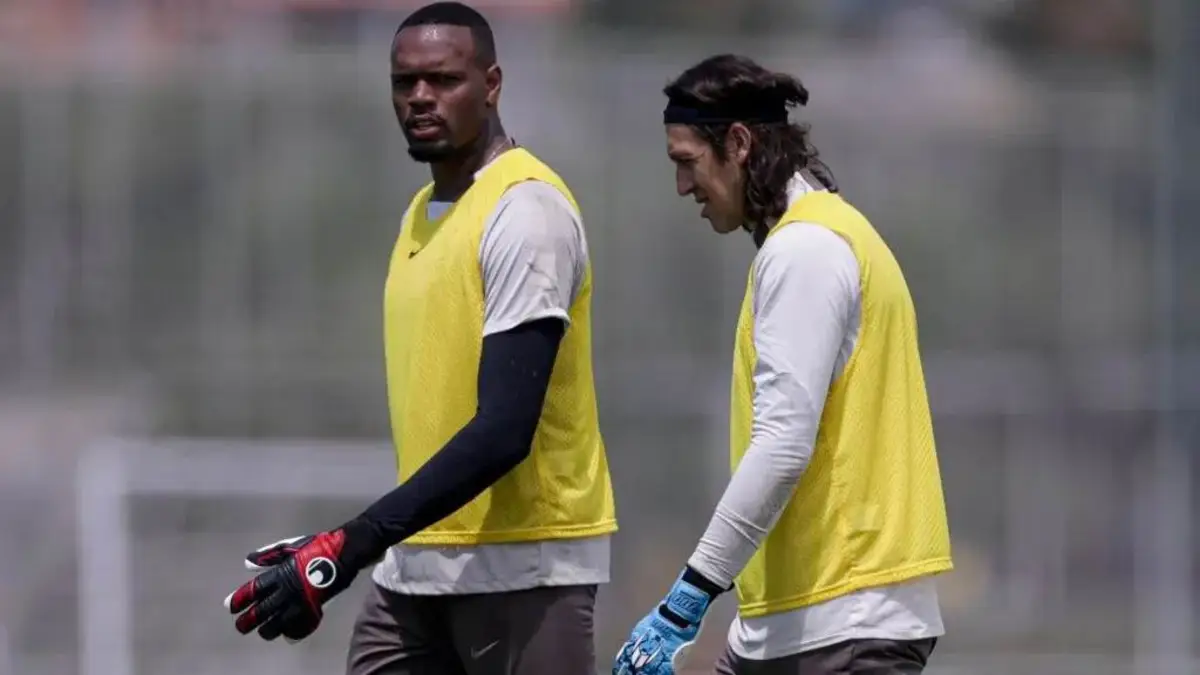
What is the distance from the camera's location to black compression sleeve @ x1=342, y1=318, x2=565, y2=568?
2986 millimetres

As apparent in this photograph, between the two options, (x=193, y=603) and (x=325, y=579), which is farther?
(x=193, y=603)

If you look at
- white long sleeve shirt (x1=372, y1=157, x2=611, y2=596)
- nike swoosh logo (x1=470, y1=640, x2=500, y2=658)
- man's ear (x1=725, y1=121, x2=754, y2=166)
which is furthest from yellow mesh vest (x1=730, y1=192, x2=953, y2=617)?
nike swoosh logo (x1=470, y1=640, x2=500, y2=658)

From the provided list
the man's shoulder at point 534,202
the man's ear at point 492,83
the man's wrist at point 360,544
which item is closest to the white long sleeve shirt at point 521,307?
the man's shoulder at point 534,202

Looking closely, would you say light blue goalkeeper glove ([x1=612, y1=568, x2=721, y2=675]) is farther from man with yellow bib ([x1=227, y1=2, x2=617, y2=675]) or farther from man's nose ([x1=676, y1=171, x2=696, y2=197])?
man's nose ([x1=676, y1=171, x2=696, y2=197])

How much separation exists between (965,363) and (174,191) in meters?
2.12

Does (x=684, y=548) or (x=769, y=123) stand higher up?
(x=769, y=123)

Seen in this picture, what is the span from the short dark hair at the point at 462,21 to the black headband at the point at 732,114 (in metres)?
0.38

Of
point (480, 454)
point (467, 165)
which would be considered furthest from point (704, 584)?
point (467, 165)

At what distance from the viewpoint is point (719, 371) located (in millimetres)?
5500

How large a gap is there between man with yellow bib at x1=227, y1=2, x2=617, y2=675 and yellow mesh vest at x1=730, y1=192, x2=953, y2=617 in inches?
13.7

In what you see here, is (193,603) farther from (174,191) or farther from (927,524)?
(927,524)

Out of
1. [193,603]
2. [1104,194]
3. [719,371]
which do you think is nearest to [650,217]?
[719,371]

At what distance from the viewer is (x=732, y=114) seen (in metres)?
3.06

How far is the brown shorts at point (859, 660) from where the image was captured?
2.93m
